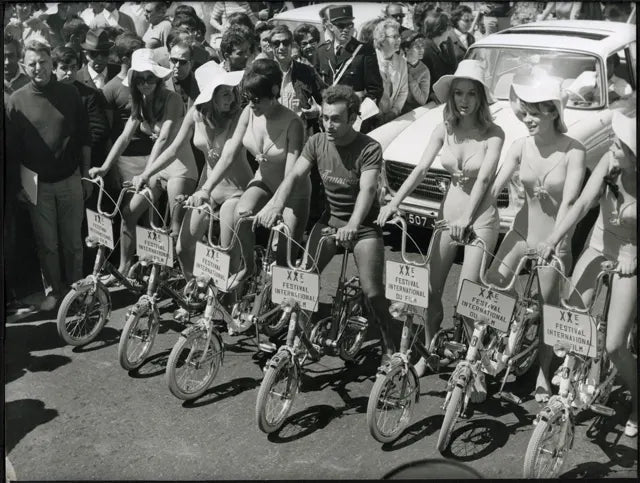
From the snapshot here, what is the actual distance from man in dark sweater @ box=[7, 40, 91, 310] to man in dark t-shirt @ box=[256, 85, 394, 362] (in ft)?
5.45

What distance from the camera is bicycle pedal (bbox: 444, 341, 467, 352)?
6.01 metres

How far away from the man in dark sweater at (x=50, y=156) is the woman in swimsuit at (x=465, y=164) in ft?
8.14

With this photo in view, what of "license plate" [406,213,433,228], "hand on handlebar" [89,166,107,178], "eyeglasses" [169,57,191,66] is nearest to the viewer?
"hand on handlebar" [89,166,107,178]

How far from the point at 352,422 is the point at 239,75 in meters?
2.49

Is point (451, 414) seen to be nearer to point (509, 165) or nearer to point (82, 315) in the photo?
point (509, 165)

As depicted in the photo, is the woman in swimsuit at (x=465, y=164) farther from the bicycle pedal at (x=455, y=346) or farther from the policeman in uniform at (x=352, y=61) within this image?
the policeman in uniform at (x=352, y=61)

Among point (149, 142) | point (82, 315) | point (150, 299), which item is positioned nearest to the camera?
point (150, 299)

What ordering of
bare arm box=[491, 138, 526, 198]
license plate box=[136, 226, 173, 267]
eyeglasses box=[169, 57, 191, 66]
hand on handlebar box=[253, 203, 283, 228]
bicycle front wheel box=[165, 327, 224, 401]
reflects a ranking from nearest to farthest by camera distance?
bare arm box=[491, 138, 526, 198], bicycle front wheel box=[165, 327, 224, 401], hand on handlebar box=[253, 203, 283, 228], license plate box=[136, 226, 173, 267], eyeglasses box=[169, 57, 191, 66]

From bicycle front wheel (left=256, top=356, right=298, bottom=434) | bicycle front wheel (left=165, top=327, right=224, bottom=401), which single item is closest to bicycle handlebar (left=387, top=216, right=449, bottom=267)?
bicycle front wheel (left=256, top=356, right=298, bottom=434)

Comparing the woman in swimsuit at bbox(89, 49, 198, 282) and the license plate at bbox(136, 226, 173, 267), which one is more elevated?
the woman in swimsuit at bbox(89, 49, 198, 282)

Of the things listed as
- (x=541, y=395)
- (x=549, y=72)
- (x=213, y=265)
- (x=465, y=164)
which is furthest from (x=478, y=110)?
(x=213, y=265)

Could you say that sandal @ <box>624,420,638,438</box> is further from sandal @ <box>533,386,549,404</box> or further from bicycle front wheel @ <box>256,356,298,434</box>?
bicycle front wheel @ <box>256,356,298,434</box>

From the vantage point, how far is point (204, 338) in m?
6.24

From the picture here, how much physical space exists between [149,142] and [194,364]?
184cm
